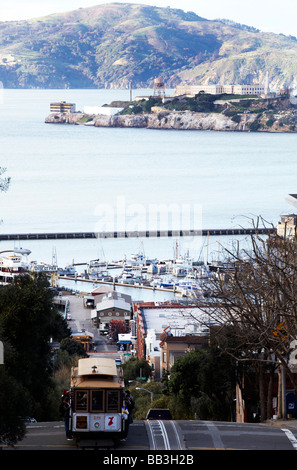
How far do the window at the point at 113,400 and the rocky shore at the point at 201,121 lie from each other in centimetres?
12304

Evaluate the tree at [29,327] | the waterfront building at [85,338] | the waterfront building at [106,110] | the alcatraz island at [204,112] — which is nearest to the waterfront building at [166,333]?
the waterfront building at [85,338]

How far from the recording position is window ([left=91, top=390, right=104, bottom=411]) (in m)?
7.42

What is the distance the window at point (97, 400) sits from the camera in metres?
7.42

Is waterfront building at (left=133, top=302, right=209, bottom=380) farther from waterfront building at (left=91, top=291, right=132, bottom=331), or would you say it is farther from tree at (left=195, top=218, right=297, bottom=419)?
tree at (left=195, top=218, right=297, bottom=419)

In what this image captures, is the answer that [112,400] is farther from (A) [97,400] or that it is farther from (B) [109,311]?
(B) [109,311]

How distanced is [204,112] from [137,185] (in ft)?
230

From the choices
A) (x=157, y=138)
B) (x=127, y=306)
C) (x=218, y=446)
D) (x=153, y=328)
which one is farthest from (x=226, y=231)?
(x=157, y=138)

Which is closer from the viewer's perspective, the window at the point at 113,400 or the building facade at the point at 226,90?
the window at the point at 113,400

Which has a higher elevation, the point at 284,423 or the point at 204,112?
the point at 204,112

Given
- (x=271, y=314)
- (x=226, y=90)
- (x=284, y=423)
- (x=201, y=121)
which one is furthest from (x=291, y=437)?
(x=226, y=90)

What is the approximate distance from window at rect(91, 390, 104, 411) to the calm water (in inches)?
1097

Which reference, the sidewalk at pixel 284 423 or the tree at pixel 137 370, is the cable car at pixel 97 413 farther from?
the tree at pixel 137 370

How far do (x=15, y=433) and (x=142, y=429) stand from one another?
1.61 metres

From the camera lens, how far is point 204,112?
13312cm
